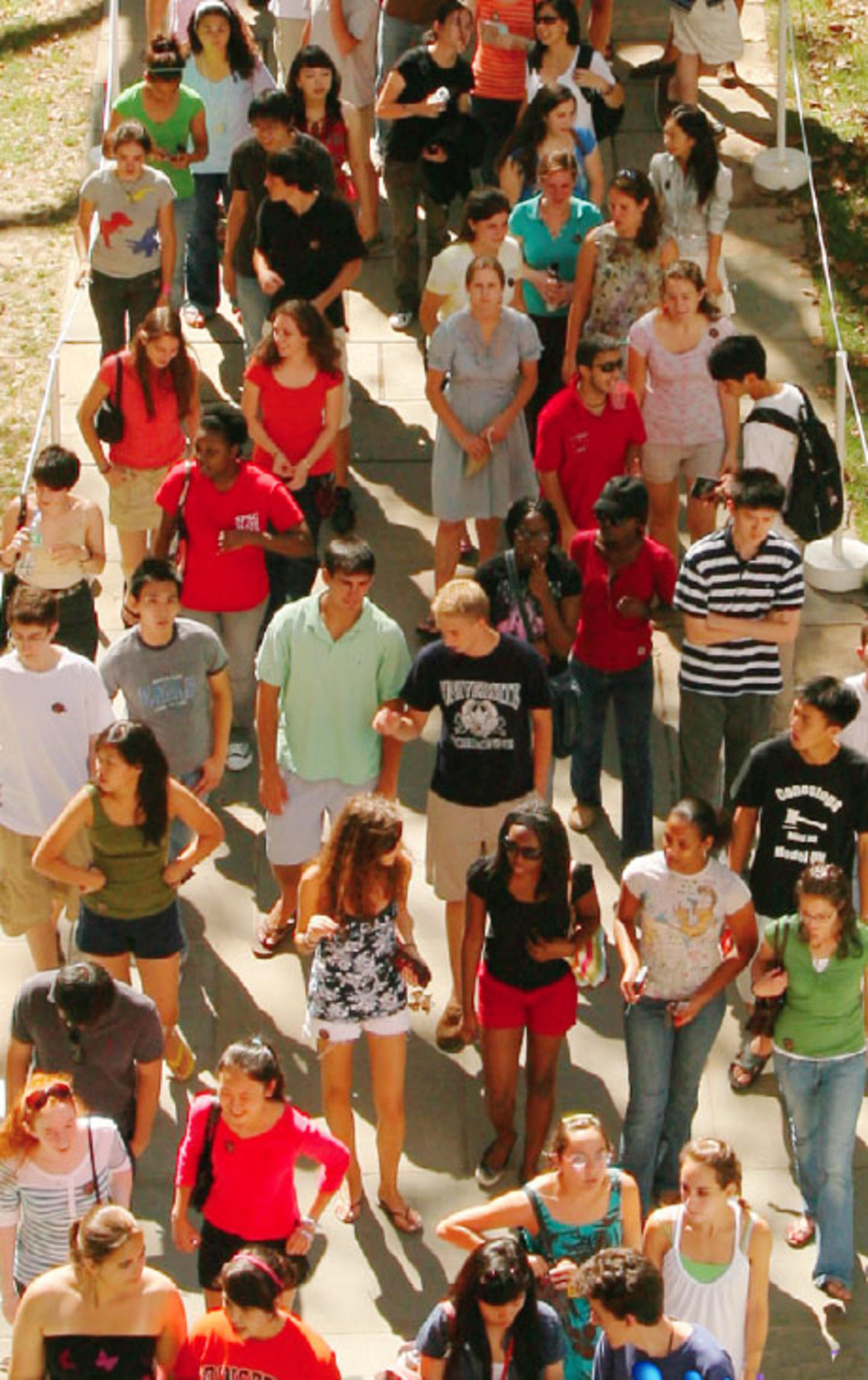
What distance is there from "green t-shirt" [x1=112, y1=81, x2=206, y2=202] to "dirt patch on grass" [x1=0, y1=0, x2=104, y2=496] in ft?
4.59

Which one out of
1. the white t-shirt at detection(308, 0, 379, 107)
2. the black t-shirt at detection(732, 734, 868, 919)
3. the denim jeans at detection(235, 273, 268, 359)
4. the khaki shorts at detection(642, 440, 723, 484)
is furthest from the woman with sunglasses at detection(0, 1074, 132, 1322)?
the white t-shirt at detection(308, 0, 379, 107)

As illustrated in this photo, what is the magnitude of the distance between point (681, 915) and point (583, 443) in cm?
274

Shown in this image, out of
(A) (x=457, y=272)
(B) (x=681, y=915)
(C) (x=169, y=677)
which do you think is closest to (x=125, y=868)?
(C) (x=169, y=677)

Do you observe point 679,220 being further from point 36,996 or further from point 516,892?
point 36,996

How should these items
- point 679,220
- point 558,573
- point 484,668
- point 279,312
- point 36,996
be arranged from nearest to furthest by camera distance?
point 36,996 < point 484,668 < point 558,573 < point 279,312 < point 679,220

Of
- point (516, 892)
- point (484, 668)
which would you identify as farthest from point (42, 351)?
point (516, 892)

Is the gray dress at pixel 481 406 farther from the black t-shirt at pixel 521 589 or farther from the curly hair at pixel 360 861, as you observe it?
the curly hair at pixel 360 861

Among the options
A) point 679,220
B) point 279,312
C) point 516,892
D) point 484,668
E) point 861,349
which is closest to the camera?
point 516,892

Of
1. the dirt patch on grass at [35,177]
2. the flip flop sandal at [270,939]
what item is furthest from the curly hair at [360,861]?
the dirt patch on grass at [35,177]

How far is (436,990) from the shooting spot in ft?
31.9

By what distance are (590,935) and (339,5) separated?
697 cm

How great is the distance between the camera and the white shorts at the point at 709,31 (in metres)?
14.2

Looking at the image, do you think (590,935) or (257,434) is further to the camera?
(257,434)

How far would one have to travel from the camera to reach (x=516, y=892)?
8.27 meters
